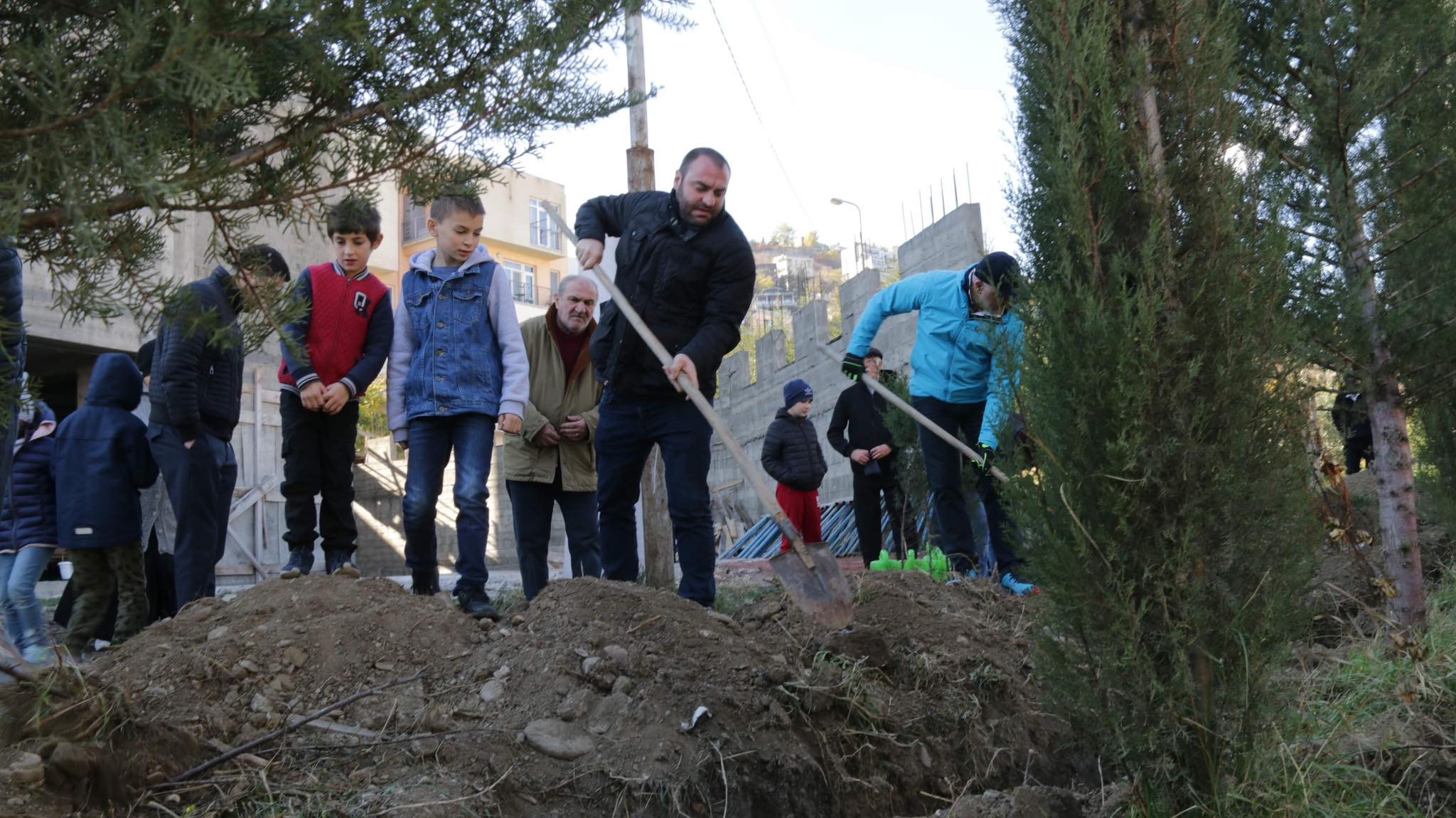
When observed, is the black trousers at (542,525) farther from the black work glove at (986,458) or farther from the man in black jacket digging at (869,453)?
the man in black jacket digging at (869,453)

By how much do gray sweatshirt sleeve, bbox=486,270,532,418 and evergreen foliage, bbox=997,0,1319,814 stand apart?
2.43m

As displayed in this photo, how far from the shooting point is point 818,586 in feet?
13.2

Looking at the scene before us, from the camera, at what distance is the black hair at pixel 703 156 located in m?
4.55

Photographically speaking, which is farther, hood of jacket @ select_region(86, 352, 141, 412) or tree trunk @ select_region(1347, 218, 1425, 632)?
hood of jacket @ select_region(86, 352, 141, 412)

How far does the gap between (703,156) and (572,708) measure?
89.4 inches

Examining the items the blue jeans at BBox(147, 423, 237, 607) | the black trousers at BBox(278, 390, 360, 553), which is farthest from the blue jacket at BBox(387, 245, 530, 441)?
the blue jeans at BBox(147, 423, 237, 607)

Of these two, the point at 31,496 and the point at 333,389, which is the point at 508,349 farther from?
the point at 31,496

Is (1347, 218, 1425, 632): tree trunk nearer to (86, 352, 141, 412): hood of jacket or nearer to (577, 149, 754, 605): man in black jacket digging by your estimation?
(577, 149, 754, 605): man in black jacket digging

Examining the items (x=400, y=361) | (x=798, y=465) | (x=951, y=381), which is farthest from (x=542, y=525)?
(x=798, y=465)

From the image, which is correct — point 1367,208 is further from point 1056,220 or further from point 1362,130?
point 1056,220

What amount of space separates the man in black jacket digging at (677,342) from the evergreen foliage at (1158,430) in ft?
6.06

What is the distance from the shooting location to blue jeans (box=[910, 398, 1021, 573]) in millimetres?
5715

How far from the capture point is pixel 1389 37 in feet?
15.4

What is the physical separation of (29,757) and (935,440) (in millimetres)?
4180
